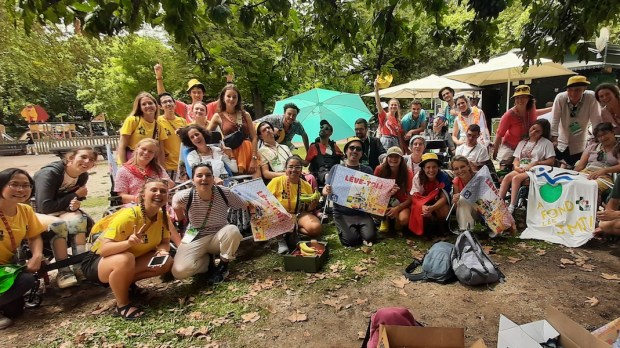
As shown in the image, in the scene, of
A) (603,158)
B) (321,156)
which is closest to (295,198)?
(321,156)

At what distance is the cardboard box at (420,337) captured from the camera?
A: 211 cm

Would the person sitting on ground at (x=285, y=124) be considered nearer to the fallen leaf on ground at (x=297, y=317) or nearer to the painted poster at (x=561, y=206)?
the fallen leaf on ground at (x=297, y=317)

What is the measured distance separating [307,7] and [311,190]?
272cm

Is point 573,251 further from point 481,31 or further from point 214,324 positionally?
point 214,324

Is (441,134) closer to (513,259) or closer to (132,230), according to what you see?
(513,259)

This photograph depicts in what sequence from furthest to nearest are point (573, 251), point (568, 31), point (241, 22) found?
point (573, 251) → point (241, 22) → point (568, 31)

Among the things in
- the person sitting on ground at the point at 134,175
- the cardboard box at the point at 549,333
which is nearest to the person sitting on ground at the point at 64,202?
the person sitting on ground at the point at 134,175

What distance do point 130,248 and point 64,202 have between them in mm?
1319

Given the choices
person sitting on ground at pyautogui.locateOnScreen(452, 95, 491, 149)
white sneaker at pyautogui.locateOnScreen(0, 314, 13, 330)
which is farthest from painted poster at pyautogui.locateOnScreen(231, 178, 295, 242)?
person sitting on ground at pyautogui.locateOnScreen(452, 95, 491, 149)

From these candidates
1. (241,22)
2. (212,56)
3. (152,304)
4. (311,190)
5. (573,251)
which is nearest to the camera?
(241,22)

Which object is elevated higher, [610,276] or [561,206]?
[561,206]

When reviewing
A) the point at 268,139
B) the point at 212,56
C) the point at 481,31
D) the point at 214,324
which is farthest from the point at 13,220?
the point at 481,31

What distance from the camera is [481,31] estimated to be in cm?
297

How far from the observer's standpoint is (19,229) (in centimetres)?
356
